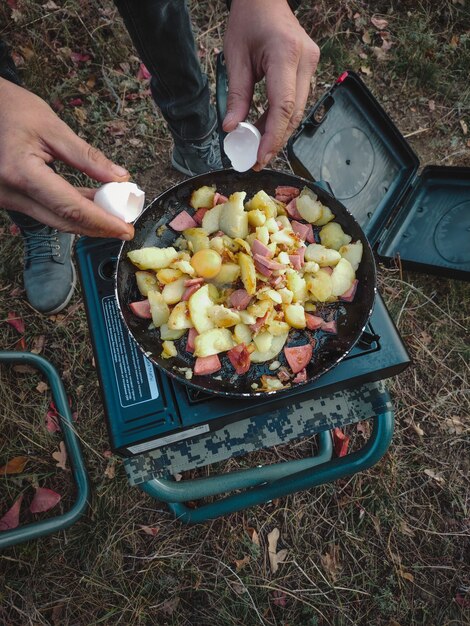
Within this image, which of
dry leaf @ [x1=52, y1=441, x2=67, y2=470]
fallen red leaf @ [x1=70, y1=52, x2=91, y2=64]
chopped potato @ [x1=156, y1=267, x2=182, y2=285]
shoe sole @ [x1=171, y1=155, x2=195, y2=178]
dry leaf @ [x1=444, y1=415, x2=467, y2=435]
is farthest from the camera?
fallen red leaf @ [x1=70, y1=52, x2=91, y2=64]

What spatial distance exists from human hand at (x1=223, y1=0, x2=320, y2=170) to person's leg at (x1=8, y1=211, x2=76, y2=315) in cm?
180

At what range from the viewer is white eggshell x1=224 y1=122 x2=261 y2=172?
1.73m

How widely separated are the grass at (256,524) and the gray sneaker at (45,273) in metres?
0.13

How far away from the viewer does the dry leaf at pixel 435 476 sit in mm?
2859

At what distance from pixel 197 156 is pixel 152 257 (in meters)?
1.49

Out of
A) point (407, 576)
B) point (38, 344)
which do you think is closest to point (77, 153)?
point (38, 344)

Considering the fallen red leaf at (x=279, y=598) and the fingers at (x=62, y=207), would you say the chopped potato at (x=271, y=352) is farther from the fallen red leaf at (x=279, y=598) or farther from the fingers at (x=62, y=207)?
the fallen red leaf at (x=279, y=598)

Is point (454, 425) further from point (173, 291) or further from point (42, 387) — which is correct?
point (42, 387)

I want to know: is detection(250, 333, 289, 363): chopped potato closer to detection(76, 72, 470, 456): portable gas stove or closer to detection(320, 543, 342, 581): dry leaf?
detection(76, 72, 470, 456): portable gas stove

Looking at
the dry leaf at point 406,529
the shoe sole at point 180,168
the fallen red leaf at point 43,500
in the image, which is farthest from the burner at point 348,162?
the fallen red leaf at point 43,500

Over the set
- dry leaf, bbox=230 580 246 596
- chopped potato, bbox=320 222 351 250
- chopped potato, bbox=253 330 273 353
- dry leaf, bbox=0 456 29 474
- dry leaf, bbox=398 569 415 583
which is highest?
chopped potato, bbox=320 222 351 250

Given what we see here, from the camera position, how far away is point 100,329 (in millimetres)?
1921

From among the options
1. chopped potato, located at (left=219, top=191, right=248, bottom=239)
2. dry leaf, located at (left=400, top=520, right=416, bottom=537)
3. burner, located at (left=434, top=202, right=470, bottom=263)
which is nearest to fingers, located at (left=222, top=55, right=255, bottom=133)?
chopped potato, located at (left=219, top=191, right=248, bottom=239)

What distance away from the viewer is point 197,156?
3039 mm
